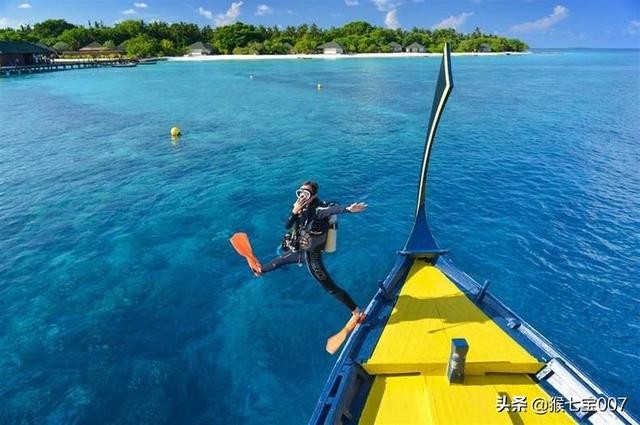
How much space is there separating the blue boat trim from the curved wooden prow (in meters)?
0.03

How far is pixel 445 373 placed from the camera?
24.6 feet

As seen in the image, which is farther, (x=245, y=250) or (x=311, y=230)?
(x=245, y=250)

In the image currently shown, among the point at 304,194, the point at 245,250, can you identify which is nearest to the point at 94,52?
the point at 245,250

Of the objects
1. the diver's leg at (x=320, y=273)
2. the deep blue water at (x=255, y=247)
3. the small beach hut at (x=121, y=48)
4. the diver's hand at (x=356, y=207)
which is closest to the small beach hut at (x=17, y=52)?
the small beach hut at (x=121, y=48)

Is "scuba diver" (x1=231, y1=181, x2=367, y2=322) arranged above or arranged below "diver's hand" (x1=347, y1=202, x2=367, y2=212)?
below

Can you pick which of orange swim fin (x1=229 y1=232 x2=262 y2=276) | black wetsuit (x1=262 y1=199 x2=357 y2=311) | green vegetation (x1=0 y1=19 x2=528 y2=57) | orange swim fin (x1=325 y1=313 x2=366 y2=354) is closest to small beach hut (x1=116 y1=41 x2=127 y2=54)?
green vegetation (x1=0 y1=19 x2=528 y2=57)

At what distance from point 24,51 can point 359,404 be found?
422ft

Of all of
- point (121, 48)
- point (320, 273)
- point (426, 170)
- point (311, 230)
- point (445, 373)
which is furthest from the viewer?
point (121, 48)

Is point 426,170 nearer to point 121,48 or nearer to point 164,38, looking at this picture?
point 121,48

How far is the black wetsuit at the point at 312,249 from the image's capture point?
8.37 metres

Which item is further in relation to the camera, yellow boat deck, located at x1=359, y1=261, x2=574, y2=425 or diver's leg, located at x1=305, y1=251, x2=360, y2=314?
diver's leg, located at x1=305, y1=251, x2=360, y2=314

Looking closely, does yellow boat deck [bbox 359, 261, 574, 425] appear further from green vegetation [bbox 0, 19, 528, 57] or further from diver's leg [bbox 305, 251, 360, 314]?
green vegetation [bbox 0, 19, 528, 57]

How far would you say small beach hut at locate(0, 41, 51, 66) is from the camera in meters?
96.8

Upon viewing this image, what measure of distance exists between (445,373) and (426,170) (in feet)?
19.1
